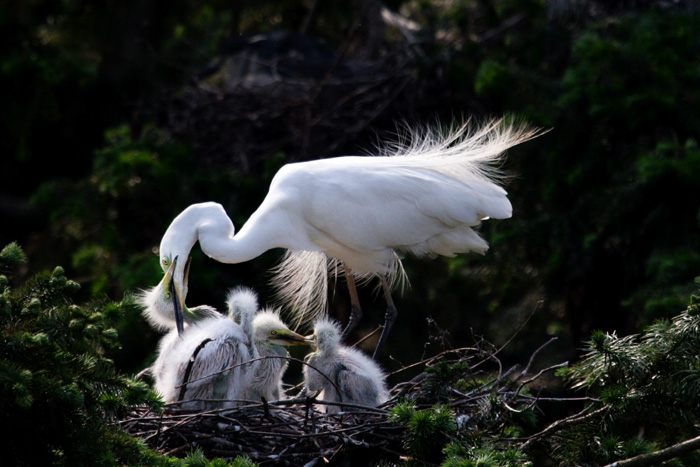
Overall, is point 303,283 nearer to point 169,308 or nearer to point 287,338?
point 287,338

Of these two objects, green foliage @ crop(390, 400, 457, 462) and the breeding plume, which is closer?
green foliage @ crop(390, 400, 457, 462)

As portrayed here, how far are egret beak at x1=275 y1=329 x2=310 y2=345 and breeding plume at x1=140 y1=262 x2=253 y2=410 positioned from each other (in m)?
0.19

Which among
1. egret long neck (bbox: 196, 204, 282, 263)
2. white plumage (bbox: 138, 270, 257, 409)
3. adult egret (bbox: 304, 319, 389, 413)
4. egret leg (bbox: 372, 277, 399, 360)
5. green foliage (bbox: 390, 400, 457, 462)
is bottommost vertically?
egret leg (bbox: 372, 277, 399, 360)

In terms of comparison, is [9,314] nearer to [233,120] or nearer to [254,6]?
[233,120]

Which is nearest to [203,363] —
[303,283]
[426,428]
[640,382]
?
[426,428]

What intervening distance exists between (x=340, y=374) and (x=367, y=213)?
68 cm

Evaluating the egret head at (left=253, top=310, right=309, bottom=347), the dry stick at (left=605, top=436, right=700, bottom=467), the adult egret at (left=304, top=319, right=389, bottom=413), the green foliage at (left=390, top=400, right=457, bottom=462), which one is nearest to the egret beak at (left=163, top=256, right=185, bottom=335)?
the egret head at (left=253, top=310, right=309, bottom=347)

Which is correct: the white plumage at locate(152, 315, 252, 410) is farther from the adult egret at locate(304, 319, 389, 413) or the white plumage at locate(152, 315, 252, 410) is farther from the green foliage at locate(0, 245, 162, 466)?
the green foliage at locate(0, 245, 162, 466)

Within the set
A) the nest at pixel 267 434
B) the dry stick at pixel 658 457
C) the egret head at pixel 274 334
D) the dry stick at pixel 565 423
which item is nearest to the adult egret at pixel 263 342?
the egret head at pixel 274 334

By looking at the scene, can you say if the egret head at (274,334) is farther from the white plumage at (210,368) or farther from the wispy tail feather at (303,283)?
the wispy tail feather at (303,283)

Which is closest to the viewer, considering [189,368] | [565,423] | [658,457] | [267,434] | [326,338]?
[658,457]

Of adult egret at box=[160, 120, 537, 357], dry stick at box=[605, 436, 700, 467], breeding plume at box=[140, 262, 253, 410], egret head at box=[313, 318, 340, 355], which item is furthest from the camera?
adult egret at box=[160, 120, 537, 357]

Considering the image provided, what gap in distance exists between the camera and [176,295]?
3.04 meters

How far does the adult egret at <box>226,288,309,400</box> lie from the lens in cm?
305
